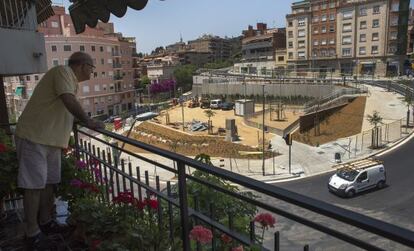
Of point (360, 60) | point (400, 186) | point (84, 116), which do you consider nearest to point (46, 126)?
point (84, 116)

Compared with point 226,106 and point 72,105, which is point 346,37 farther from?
point 72,105

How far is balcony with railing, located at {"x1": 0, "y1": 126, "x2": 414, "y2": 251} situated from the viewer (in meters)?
1.25

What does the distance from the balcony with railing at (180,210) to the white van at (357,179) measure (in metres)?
18.1

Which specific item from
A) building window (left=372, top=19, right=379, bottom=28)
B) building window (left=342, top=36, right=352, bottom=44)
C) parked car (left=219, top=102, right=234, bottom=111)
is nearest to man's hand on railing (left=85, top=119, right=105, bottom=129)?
parked car (left=219, top=102, right=234, bottom=111)

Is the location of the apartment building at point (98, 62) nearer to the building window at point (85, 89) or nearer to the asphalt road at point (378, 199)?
the building window at point (85, 89)

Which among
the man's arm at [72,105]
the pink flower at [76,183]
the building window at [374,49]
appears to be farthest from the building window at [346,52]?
the man's arm at [72,105]

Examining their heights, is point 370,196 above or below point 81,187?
below

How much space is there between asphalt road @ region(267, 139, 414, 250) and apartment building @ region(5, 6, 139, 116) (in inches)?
1462

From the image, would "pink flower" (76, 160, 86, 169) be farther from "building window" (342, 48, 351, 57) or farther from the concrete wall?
"building window" (342, 48, 351, 57)

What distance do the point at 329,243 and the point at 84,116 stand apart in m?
13.7

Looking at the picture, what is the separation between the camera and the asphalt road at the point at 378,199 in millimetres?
15867

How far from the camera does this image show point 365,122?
3734 centimetres

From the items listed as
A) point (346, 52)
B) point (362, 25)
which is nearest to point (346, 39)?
point (346, 52)

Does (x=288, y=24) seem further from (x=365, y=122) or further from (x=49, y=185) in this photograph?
(x=49, y=185)
